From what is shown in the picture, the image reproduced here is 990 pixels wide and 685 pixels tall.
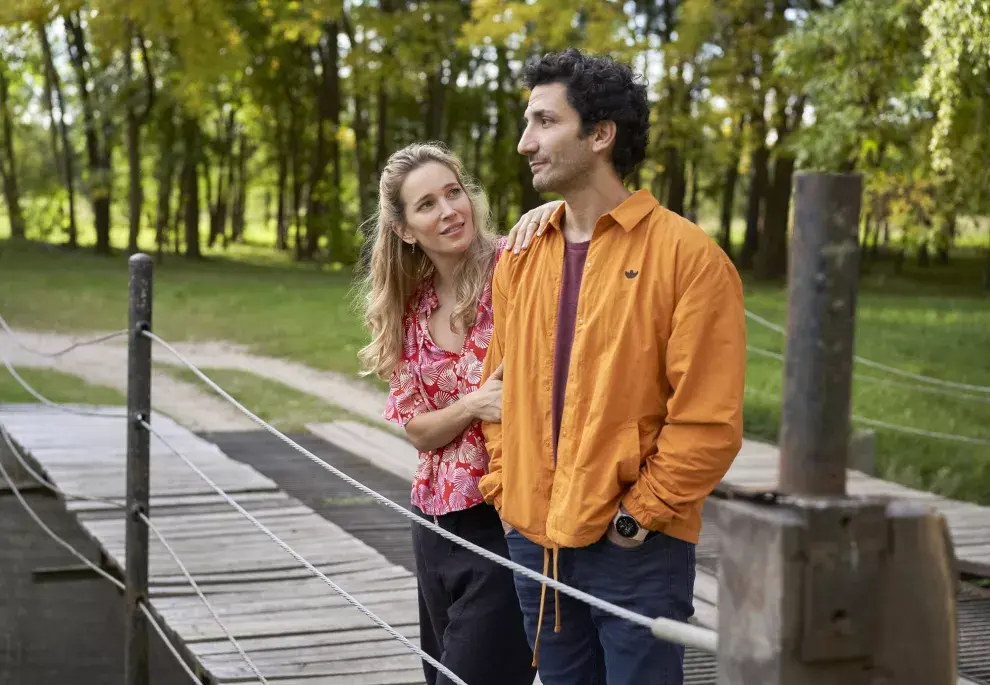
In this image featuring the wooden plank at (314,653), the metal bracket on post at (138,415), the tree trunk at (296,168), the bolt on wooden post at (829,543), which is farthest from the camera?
the tree trunk at (296,168)

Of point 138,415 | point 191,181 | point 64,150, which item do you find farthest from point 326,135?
point 138,415

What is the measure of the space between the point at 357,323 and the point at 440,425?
15431mm

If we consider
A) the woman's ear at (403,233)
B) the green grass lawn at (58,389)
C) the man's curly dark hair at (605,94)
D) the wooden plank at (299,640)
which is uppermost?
the man's curly dark hair at (605,94)

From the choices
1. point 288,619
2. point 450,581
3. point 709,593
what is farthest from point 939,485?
point 450,581

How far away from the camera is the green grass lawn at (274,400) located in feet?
35.7

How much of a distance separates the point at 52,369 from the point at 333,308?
610 centimetres

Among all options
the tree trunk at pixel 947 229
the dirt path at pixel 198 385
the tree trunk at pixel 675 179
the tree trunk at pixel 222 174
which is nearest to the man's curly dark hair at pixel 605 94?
the dirt path at pixel 198 385

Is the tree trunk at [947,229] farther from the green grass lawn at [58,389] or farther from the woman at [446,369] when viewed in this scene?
the woman at [446,369]

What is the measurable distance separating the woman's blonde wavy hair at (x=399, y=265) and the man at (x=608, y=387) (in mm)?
418

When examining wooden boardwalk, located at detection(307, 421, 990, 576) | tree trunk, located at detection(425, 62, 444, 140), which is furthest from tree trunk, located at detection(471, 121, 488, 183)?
wooden boardwalk, located at detection(307, 421, 990, 576)

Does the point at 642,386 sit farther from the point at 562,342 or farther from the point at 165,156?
the point at 165,156

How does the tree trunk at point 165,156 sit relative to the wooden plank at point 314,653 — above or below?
above

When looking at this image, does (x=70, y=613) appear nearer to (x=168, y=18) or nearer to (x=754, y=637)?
(x=754, y=637)

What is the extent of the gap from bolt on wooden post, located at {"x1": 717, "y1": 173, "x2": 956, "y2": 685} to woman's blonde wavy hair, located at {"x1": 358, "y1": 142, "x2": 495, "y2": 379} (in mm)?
1574
